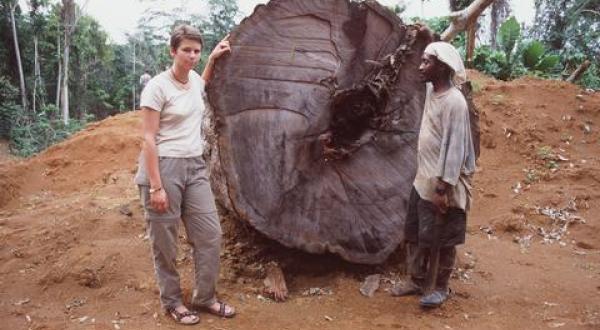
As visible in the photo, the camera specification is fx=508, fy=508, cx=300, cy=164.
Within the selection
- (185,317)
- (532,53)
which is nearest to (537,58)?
(532,53)

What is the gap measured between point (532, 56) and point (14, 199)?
8554 mm

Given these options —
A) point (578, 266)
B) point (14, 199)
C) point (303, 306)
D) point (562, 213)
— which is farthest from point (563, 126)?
point (14, 199)

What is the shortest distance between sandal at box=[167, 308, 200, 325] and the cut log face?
1.83 feet

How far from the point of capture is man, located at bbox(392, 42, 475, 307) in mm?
2531

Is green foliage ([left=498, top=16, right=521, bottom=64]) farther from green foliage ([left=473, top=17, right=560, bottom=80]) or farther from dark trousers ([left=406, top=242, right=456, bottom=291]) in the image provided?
dark trousers ([left=406, top=242, right=456, bottom=291])

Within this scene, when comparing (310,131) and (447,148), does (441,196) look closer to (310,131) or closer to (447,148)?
(447,148)

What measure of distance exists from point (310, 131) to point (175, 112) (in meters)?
0.85

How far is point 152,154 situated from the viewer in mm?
2336

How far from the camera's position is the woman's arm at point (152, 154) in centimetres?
233

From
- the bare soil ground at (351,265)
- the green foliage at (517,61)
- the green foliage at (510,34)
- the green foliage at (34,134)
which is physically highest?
the green foliage at (510,34)

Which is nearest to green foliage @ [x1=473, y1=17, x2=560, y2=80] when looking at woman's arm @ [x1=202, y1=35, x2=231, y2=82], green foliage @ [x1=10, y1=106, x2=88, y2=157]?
woman's arm @ [x1=202, y1=35, x2=231, y2=82]

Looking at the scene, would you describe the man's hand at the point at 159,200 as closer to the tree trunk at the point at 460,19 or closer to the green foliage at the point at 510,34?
→ the tree trunk at the point at 460,19

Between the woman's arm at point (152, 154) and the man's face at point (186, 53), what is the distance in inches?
10.8

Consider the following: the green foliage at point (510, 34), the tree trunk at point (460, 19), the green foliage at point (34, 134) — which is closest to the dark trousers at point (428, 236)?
the tree trunk at point (460, 19)
